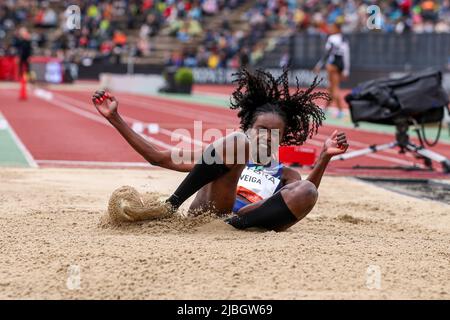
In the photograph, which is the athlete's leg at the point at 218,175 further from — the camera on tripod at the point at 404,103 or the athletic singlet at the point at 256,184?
the camera on tripod at the point at 404,103

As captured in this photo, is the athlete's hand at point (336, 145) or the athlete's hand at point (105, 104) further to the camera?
the athlete's hand at point (336, 145)

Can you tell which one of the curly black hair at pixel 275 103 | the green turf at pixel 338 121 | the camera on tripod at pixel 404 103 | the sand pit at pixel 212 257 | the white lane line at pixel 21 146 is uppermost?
the curly black hair at pixel 275 103

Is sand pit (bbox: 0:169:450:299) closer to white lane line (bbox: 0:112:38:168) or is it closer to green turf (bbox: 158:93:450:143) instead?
green turf (bbox: 158:93:450:143)

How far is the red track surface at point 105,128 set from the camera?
11953 millimetres

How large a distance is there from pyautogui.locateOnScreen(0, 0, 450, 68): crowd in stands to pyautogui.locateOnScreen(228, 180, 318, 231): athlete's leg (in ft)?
90.8

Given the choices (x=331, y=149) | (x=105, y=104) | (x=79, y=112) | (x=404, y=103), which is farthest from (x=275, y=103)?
(x=79, y=112)

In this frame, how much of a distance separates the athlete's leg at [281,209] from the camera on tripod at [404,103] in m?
5.03

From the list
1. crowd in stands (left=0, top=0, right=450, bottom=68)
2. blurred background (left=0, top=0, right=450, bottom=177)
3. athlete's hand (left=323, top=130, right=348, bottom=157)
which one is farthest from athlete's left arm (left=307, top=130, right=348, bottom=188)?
crowd in stands (left=0, top=0, right=450, bottom=68)

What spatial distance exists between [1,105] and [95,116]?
12.7 ft

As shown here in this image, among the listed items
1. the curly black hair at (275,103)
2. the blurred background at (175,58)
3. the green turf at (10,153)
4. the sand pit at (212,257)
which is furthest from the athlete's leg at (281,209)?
the green turf at (10,153)

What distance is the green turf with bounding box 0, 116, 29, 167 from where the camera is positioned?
35.8ft

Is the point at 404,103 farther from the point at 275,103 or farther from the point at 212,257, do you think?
the point at 212,257

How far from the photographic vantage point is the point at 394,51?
2941 centimetres

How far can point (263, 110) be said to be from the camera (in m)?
5.96
